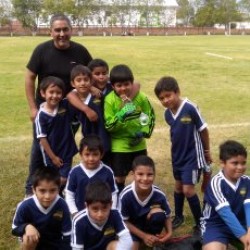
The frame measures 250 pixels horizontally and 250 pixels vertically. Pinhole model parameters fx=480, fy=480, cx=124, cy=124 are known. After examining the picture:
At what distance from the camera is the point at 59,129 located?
4230 millimetres

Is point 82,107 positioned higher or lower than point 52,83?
lower

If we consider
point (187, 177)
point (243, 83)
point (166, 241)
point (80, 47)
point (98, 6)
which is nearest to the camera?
point (166, 241)

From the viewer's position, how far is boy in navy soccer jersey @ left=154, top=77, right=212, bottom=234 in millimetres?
4047

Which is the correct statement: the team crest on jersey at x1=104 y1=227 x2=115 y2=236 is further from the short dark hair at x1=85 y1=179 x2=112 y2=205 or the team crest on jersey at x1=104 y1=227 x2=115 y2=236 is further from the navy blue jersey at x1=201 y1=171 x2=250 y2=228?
the navy blue jersey at x1=201 y1=171 x2=250 y2=228

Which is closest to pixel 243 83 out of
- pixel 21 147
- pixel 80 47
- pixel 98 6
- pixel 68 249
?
pixel 21 147

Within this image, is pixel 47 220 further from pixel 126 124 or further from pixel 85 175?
pixel 126 124

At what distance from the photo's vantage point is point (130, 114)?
405cm

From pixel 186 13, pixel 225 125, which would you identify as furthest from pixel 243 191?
pixel 186 13

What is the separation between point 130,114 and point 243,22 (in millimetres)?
82194

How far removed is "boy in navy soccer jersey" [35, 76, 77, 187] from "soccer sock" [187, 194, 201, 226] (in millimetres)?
1134

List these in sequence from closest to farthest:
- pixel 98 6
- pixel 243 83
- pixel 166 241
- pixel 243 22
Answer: pixel 166 241
pixel 243 83
pixel 98 6
pixel 243 22

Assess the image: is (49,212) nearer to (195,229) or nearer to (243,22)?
(195,229)

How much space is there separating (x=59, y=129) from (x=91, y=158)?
1.91 ft

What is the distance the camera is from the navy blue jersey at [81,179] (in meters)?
3.83
